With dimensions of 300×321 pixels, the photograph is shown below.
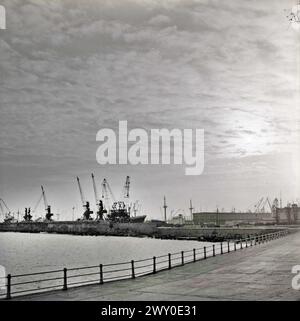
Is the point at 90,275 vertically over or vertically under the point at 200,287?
under

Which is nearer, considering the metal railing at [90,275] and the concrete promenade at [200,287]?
the concrete promenade at [200,287]

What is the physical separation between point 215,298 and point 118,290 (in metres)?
4.84

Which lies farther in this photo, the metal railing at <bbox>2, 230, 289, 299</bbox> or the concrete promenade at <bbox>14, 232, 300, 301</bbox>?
the metal railing at <bbox>2, 230, 289, 299</bbox>

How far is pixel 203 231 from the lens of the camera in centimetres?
14788

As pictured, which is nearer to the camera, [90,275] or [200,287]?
[200,287]
